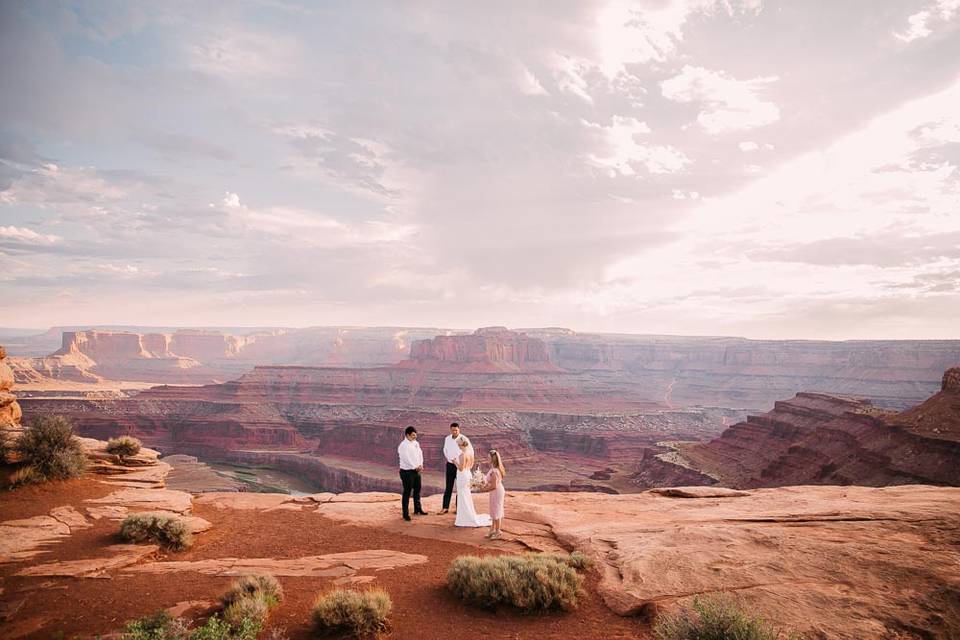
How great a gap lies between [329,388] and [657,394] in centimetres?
8367

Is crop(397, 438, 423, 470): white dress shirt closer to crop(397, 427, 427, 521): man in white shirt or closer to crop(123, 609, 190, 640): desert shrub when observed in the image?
crop(397, 427, 427, 521): man in white shirt

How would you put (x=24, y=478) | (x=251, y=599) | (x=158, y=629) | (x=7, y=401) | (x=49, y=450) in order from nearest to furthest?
(x=158, y=629) < (x=251, y=599) < (x=24, y=478) < (x=49, y=450) < (x=7, y=401)

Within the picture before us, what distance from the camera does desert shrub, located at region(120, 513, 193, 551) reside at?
30.7ft

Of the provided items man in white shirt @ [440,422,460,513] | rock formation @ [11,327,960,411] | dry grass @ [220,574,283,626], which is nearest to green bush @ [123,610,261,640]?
dry grass @ [220,574,283,626]

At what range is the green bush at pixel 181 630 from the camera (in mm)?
5055

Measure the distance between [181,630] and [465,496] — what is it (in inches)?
257

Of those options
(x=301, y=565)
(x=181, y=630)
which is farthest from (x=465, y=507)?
(x=181, y=630)

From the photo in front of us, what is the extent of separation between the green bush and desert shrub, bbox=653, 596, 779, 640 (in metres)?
4.40

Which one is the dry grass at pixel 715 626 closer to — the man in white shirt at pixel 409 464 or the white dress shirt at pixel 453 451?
the white dress shirt at pixel 453 451

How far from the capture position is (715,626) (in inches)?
195

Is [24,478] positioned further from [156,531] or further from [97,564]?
[97,564]

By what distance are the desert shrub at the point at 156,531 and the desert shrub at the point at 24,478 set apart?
14.0 ft

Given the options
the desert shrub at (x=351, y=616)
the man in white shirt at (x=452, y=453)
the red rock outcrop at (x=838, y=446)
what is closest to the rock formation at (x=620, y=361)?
the red rock outcrop at (x=838, y=446)

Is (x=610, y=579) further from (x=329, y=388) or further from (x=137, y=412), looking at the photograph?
(x=329, y=388)
